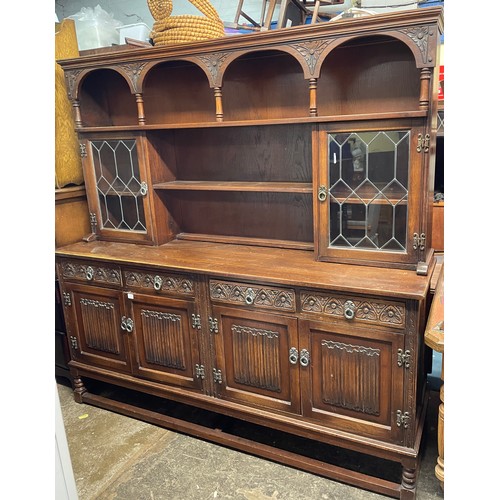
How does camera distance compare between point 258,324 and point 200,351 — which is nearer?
point 258,324

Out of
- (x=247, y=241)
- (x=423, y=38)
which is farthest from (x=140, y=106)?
(x=423, y=38)

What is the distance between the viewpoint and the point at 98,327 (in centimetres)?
238

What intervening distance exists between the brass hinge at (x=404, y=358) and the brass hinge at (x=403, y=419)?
0.19m

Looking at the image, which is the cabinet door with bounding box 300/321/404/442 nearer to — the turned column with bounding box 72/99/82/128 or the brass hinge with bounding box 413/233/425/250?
the brass hinge with bounding box 413/233/425/250

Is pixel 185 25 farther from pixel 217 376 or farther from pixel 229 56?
A: pixel 217 376

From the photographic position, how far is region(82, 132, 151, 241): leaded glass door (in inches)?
91.2

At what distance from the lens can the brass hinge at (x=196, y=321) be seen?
80.7 inches

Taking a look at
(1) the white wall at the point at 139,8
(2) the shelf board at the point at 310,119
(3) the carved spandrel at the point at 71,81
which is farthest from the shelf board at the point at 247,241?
(1) the white wall at the point at 139,8

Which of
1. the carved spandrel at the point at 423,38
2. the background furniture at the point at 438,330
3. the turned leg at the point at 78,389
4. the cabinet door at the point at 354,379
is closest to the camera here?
the background furniture at the point at 438,330

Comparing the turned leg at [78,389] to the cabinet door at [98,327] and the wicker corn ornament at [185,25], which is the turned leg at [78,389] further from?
the wicker corn ornament at [185,25]
